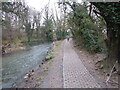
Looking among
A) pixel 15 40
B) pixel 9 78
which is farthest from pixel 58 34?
pixel 9 78

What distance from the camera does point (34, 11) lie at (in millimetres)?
38875

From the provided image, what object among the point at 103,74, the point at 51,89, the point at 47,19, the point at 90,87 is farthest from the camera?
the point at 47,19

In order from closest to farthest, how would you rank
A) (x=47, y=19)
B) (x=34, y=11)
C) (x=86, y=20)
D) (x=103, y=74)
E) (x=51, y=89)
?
(x=51, y=89)
(x=103, y=74)
(x=86, y=20)
(x=34, y=11)
(x=47, y=19)

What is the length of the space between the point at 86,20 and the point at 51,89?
957 cm

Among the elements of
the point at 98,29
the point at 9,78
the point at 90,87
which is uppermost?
the point at 98,29

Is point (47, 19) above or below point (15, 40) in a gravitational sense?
above

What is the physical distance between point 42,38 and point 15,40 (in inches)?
694

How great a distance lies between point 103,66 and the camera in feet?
25.8

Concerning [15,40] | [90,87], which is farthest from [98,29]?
[15,40]

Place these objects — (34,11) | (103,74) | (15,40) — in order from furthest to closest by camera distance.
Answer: (34,11) < (15,40) < (103,74)

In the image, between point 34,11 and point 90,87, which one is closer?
point 90,87

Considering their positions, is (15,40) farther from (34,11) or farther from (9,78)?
(9,78)

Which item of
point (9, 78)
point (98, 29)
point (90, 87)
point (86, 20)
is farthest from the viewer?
point (86, 20)

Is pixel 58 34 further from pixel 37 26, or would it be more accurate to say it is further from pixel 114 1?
Result: pixel 114 1
